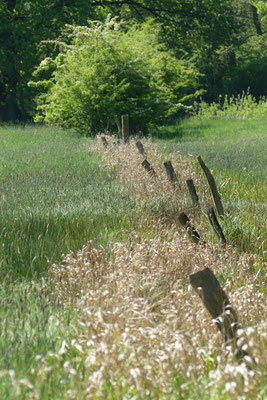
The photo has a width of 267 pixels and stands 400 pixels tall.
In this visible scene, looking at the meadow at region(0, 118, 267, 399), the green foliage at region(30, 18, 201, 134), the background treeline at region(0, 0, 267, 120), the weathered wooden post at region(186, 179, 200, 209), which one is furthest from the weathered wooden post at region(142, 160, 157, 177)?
the background treeline at region(0, 0, 267, 120)

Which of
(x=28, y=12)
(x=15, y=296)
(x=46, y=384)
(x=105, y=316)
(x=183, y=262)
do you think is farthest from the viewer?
(x=28, y=12)

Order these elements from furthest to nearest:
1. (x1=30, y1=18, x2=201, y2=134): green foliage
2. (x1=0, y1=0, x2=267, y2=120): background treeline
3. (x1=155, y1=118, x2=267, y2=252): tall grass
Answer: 1. (x1=0, y1=0, x2=267, y2=120): background treeline
2. (x1=30, y1=18, x2=201, y2=134): green foliage
3. (x1=155, y1=118, x2=267, y2=252): tall grass

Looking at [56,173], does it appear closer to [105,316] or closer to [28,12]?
[105,316]

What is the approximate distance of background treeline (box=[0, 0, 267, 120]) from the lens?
1045 inches

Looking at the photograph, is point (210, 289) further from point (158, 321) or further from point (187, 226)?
point (187, 226)

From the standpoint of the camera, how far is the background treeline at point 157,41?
26.5 metres

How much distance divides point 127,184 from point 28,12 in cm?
2154

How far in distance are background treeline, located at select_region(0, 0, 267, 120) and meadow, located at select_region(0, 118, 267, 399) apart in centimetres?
982

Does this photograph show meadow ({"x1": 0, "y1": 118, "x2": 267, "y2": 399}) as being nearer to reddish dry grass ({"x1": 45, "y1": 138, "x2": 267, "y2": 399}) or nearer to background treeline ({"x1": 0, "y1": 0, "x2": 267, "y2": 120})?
reddish dry grass ({"x1": 45, "y1": 138, "x2": 267, "y2": 399})

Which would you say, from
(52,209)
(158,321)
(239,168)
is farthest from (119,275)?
(239,168)

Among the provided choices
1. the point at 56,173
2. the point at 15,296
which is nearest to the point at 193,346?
the point at 15,296

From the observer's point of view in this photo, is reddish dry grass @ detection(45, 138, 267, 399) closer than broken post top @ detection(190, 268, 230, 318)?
Yes

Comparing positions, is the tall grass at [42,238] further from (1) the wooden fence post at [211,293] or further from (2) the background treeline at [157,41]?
(2) the background treeline at [157,41]

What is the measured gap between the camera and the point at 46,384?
2654mm
